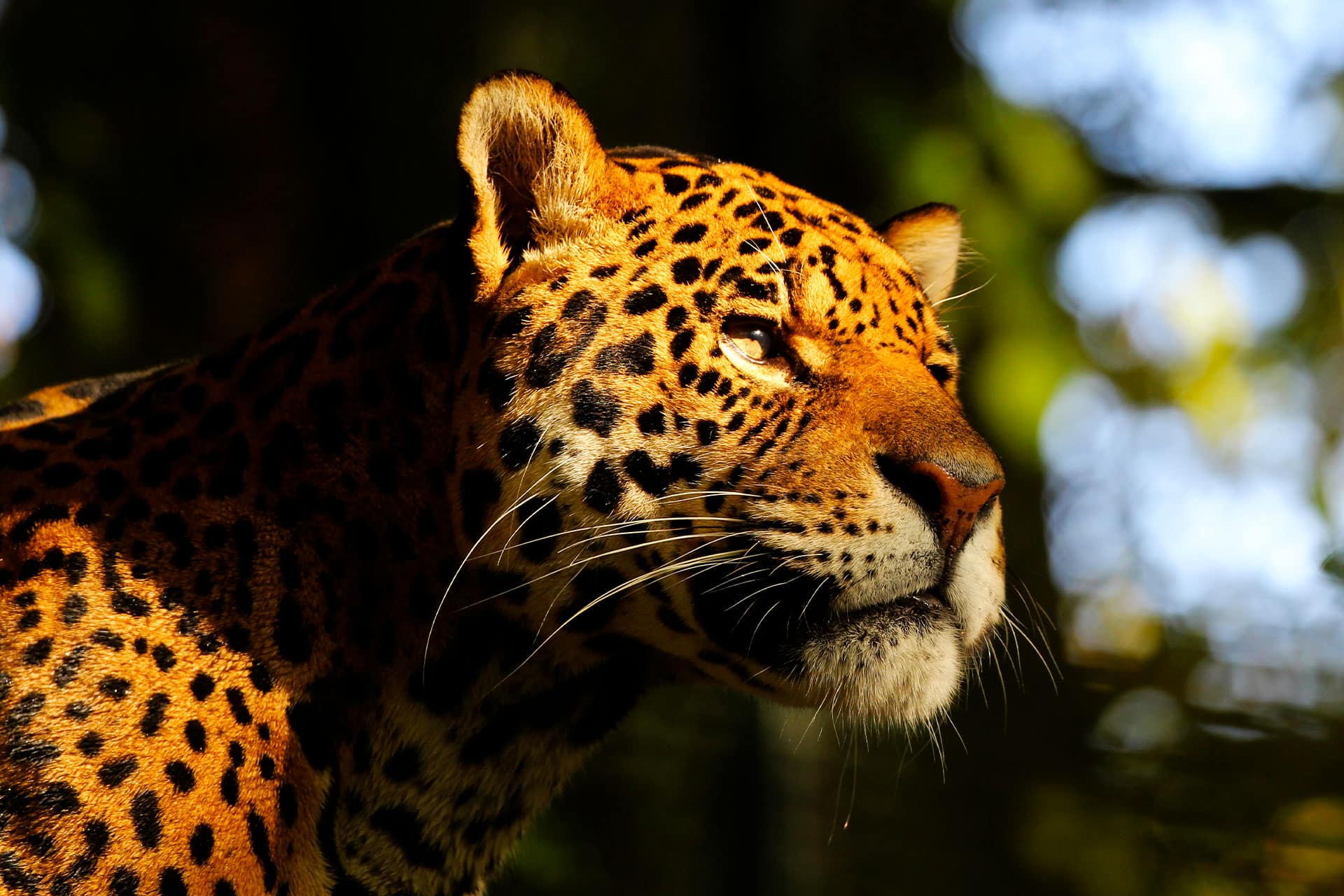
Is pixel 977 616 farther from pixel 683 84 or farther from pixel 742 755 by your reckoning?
pixel 683 84

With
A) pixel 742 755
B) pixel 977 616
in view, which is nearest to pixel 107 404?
pixel 977 616

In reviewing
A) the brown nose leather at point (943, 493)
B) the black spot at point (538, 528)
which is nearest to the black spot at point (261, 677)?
the black spot at point (538, 528)

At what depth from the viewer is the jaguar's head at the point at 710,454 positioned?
2.14m

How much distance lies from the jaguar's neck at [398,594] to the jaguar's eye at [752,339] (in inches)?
15.9

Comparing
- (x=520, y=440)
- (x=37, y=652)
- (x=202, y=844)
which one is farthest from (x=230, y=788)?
(x=520, y=440)

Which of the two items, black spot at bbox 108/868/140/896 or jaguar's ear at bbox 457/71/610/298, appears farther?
jaguar's ear at bbox 457/71/610/298

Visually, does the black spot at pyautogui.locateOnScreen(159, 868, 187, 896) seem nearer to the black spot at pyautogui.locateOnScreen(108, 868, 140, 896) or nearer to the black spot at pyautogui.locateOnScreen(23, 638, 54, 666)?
the black spot at pyautogui.locateOnScreen(108, 868, 140, 896)

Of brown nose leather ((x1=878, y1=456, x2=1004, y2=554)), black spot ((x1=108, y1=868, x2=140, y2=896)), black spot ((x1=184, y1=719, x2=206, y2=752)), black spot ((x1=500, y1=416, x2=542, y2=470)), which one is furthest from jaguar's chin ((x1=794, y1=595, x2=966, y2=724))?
black spot ((x1=108, y1=868, x2=140, y2=896))

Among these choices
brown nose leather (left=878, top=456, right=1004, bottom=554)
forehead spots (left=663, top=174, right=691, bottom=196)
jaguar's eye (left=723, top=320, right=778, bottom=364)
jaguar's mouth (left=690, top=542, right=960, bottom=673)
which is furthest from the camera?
forehead spots (left=663, top=174, right=691, bottom=196)

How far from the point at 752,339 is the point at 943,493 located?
0.45 metres

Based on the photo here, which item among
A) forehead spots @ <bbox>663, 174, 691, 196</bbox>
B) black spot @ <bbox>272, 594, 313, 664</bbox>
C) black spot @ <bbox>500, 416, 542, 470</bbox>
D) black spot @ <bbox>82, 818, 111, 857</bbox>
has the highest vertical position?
forehead spots @ <bbox>663, 174, 691, 196</bbox>

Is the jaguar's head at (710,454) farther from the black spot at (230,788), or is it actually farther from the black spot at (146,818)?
the black spot at (146,818)

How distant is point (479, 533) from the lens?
87.5 inches

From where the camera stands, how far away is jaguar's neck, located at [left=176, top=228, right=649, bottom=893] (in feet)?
7.34
